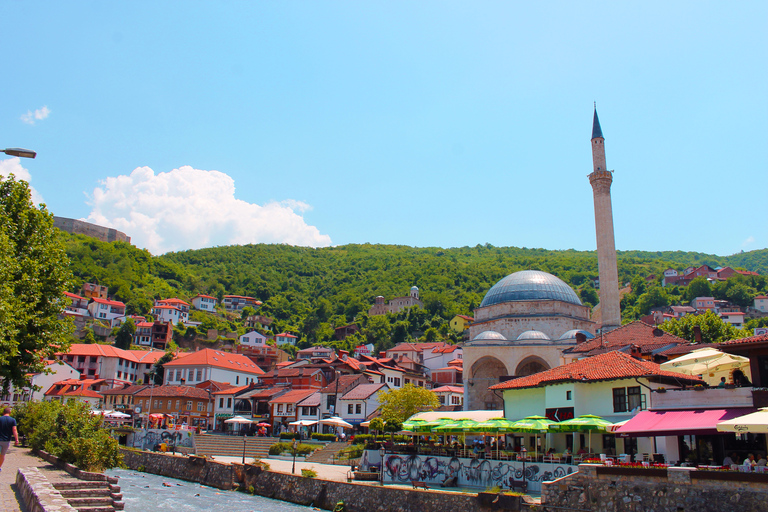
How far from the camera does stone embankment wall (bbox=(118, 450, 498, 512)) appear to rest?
1656 centimetres

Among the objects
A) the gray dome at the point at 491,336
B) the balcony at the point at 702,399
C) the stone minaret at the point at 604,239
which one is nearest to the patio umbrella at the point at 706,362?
the balcony at the point at 702,399

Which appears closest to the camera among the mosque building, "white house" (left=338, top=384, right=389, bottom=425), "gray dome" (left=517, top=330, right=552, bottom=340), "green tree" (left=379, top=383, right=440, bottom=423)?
"green tree" (left=379, top=383, right=440, bottom=423)

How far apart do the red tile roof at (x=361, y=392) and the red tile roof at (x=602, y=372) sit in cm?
1495

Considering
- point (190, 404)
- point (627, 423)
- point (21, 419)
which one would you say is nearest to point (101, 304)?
point (190, 404)

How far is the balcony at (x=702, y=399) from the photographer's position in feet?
46.6

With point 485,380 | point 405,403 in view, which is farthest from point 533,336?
point 405,403

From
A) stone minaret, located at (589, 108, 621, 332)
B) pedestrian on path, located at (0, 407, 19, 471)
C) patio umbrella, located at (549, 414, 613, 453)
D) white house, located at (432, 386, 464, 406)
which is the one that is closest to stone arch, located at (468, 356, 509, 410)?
white house, located at (432, 386, 464, 406)

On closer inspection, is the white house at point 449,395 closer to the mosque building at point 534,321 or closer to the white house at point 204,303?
the mosque building at point 534,321

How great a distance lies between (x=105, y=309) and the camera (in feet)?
275

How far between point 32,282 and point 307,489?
11.0 meters

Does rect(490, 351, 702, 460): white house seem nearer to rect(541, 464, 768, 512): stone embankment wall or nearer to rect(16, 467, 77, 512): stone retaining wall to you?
rect(541, 464, 768, 512): stone embankment wall

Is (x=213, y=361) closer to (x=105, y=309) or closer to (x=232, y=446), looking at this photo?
(x=232, y=446)

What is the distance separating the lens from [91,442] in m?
16.0

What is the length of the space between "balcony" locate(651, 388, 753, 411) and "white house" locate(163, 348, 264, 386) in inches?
1615
